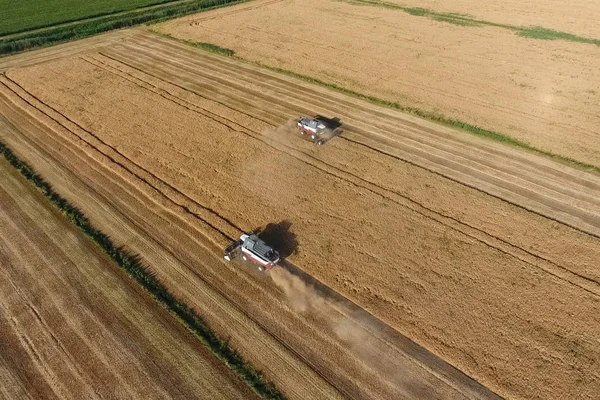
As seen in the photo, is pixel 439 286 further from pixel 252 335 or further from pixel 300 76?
pixel 300 76

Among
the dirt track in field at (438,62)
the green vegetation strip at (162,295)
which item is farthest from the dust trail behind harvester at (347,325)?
the dirt track in field at (438,62)

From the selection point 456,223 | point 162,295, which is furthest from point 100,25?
point 456,223

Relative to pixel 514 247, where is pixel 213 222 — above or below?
below

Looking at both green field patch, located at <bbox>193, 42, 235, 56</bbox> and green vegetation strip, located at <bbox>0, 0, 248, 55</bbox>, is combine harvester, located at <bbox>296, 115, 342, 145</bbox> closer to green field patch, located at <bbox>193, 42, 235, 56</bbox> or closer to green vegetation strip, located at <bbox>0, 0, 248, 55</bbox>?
green field patch, located at <bbox>193, 42, 235, 56</bbox>

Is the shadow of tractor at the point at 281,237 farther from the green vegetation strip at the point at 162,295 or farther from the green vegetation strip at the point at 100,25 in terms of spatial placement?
the green vegetation strip at the point at 100,25

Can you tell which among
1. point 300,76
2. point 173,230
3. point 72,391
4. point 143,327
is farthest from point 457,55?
point 72,391

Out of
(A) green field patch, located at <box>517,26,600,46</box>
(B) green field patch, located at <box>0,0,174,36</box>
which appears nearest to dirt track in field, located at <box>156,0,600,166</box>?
(A) green field patch, located at <box>517,26,600,46</box>
